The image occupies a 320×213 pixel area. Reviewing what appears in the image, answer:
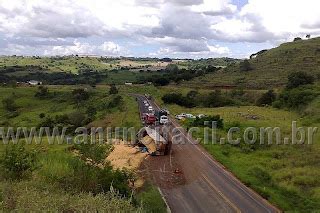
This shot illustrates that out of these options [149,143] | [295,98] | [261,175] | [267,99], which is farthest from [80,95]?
[261,175]

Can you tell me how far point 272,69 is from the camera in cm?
13725

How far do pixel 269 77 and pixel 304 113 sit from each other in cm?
5856

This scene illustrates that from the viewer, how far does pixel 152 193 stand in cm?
3008

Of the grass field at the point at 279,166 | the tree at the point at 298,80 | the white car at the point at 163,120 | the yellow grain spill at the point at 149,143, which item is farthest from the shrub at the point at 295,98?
the yellow grain spill at the point at 149,143

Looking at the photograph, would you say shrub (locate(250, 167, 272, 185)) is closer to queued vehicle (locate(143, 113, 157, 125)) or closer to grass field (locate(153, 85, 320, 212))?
grass field (locate(153, 85, 320, 212))

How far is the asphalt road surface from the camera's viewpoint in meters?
30.3

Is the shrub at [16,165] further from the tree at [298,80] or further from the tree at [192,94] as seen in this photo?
the tree at [298,80]

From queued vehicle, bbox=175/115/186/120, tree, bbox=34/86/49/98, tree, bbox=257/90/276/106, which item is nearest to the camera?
queued vehicle, bbox=175/115/186/120

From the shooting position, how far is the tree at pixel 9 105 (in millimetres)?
120762

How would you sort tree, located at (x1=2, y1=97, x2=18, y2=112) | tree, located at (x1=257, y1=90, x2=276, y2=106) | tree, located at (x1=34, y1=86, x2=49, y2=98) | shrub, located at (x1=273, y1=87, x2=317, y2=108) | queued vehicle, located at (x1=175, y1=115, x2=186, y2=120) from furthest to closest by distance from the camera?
tree, located at (x1=34, y1=86, x2=49, y2=98), tree, located at (x1=2, y1=97, x2=18, y2=112), tree, located at (x1=257, y1=90, x2=276, y2=106), shrub, located at (x1=273, y1=87, x2=317, y2=108), queued vehicle, located at (x1=175, y1=115, x2=186, y2=120)

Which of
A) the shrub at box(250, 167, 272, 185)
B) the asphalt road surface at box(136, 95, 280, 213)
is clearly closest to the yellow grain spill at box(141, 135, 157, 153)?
the asphalt road surface at box(136, 95, 280, 213)

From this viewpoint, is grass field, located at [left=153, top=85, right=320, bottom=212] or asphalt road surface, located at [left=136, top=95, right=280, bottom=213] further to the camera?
grass field, located at [left=153, top=85, right=320, bottom=212]

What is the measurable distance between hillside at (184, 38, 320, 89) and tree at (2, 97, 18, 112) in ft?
167

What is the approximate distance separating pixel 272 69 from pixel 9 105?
79478mm
